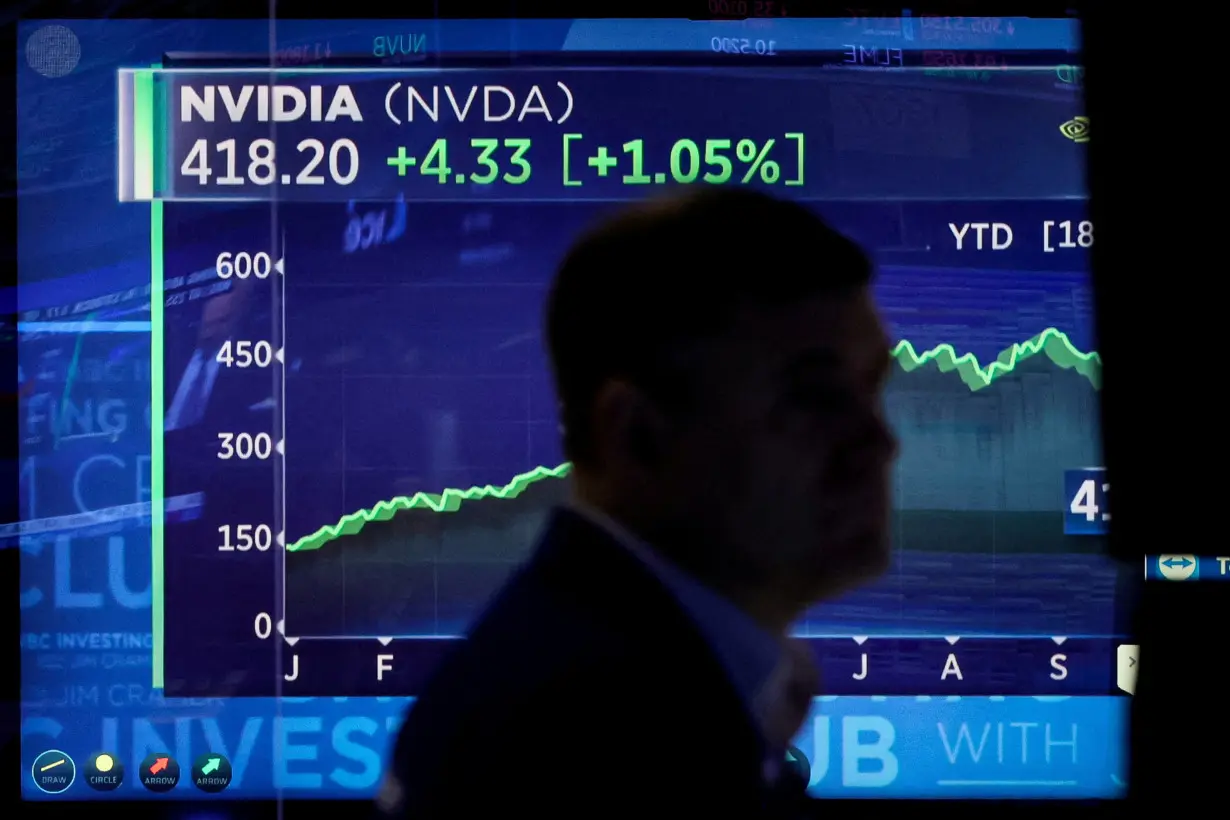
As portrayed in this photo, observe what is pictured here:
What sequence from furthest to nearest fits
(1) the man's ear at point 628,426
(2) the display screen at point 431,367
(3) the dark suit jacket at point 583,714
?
(2) the display screen at point 431,367
(1) the man's ear at point 628,426
(3) the dark suit jacket at point 583,714

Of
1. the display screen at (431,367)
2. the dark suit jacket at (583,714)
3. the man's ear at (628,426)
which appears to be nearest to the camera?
the dark suit jacket at (583,714)

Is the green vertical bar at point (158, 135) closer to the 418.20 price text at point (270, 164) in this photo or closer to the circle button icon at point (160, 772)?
the 418.20 price text at point (270, 164)

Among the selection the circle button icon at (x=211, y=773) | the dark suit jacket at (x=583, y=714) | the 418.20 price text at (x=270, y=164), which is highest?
the 418.20 price text at (x=270, y=164)

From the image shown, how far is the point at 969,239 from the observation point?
1.80 m

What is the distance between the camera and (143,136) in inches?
71.4

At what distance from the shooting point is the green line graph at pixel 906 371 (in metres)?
1.80

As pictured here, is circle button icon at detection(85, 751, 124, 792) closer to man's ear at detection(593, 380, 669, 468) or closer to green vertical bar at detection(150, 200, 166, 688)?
green vertical bar at detection(150, 200, 166, 688)

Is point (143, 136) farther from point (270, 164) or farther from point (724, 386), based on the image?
point (724, 386)

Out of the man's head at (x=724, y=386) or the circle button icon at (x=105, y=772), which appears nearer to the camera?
the man's head at (x=724, y=386)

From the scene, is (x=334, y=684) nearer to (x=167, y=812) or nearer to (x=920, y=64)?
(x=167, y=812)

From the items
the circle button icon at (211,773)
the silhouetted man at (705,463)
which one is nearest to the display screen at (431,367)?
the circle button icon at (211,773)

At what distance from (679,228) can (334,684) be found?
1276 millimetres

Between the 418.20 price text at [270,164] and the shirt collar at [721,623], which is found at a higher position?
the 418.20 price text at [270,164]

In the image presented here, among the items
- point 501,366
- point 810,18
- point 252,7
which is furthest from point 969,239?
point 252,7
